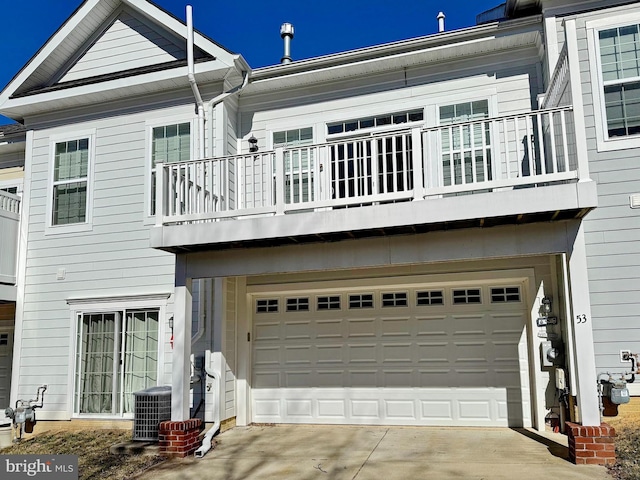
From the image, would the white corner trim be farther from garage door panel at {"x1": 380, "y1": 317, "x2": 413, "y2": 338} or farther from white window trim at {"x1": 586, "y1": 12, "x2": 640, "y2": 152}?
white window trim at {"x1": 586, "y1": 12, "x2": 640, "y2": 152}

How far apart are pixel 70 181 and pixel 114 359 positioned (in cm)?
336

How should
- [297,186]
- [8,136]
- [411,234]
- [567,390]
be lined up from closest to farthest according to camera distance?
[411,234] < [567,390] < [297,186] < [8,136]

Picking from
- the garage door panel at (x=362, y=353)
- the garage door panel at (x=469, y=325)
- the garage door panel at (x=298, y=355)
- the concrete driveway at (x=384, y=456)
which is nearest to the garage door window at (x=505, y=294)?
the garage door panel at (x=469, y=325)

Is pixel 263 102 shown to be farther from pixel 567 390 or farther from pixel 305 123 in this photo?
pixel 567 390

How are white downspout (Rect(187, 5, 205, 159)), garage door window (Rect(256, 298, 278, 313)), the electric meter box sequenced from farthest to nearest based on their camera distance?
garage door window (Rect(256, 298, 278, 313)) < white downspout (Rect(187, 5, 205, 159)) < the electric meter box

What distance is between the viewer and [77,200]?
10094 millimetres

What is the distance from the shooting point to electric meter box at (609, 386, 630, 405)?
663cm

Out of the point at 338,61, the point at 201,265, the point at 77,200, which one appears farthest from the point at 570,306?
the point at 77,200

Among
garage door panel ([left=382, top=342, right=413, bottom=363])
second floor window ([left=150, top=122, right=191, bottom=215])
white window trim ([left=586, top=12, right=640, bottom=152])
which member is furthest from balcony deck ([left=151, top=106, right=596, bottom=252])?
garage door panel ([left=382, top=342, right=413, bottom=363])

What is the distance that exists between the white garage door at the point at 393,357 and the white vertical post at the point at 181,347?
196cm

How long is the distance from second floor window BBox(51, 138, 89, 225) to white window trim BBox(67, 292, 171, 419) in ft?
5.01

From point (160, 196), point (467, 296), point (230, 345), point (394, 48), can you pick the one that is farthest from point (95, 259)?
point (467, 296)

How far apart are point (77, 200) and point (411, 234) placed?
6.41 metres

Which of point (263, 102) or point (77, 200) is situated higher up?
point (263, 102)
